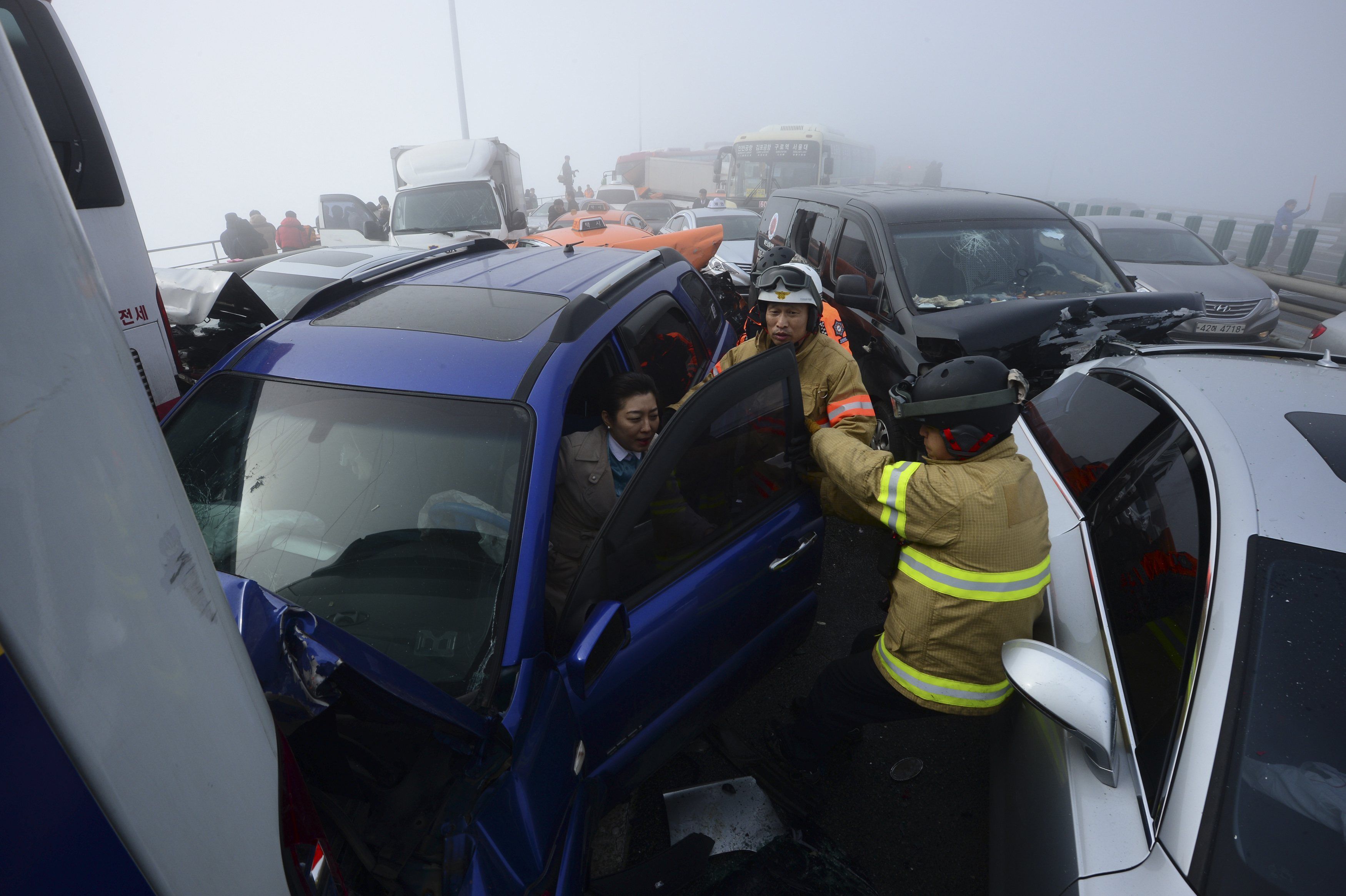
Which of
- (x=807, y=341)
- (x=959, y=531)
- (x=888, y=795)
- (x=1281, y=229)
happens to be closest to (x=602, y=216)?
(x=807, y=341)

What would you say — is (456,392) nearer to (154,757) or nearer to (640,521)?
(640,521)

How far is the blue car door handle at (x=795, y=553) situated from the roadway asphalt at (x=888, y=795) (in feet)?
1.00

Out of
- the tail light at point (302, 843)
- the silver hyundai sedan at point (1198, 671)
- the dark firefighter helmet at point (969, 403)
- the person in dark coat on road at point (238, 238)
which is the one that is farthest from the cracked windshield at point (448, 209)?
the tail light at point (302, 843)

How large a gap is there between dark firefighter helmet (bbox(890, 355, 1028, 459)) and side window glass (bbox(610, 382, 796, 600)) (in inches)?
22.6

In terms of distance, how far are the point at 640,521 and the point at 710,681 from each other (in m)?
0.78

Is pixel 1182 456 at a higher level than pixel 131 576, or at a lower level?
lower

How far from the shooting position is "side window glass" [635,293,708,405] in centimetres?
302

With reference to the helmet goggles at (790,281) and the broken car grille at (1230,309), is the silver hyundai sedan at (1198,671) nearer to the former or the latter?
the helmet goggles at (790,281)

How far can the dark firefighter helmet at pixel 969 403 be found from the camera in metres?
1.85

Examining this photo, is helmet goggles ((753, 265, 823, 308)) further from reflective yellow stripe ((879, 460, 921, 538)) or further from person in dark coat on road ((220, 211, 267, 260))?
person in dark coat on road ((220, 211, 267, 260))

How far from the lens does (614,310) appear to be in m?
2.67

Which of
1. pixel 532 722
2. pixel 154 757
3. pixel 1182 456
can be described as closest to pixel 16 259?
pixel 154 757

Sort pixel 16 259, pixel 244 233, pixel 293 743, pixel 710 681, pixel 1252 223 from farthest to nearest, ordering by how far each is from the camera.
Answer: pixel 1252 223, pixel 244 233, pixel 710 681, pixel 293 743, pixel 16 259

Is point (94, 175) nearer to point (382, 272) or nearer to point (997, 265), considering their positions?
point (382, 272)
